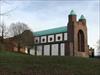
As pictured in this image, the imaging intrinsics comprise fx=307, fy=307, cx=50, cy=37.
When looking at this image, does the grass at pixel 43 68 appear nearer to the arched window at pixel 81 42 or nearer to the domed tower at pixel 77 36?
the domed tower at pixel 77 36

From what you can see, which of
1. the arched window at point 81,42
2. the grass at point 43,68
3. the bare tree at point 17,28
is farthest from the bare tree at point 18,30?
the grass at point 43,68

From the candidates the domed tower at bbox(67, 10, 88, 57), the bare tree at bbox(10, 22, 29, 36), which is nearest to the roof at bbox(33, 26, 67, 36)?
the domed tower at bbox(67, 10, 88, 57)

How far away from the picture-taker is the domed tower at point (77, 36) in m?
111

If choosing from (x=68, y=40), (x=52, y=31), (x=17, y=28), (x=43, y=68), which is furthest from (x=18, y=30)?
(x=43, y=68)

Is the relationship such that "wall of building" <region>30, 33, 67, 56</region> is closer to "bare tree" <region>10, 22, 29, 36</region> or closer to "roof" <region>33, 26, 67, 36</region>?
"roof" <region>33, 26, 67, 36</region>

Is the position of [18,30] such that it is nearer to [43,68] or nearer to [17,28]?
[17,28]

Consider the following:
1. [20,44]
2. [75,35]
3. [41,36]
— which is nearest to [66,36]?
[75,35]

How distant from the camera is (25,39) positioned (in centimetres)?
10262

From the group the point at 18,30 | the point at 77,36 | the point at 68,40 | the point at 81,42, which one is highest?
the point at 18,30

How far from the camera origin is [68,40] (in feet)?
374

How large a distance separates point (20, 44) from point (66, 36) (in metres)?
25.5

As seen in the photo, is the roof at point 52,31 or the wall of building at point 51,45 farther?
the roof at point 52,31

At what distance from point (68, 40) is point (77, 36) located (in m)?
3.65

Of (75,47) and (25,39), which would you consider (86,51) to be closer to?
(75,47)
